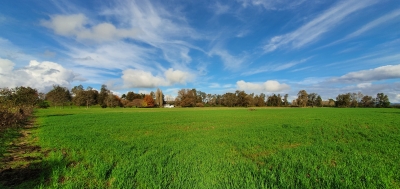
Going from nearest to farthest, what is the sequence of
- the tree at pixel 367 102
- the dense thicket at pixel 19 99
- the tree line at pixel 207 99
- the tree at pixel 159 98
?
the dense thicket at pixel 19 99 < the tree line at pixel 207 99 < the tree at pixel 367 102 < the tree at pixel 159 98

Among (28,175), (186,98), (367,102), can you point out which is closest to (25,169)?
(28,175)

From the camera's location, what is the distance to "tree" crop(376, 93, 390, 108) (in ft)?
416

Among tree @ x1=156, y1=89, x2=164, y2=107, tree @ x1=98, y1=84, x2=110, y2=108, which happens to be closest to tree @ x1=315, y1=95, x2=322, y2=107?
tree @ x1=156, y1=89, x2=164, y2=107

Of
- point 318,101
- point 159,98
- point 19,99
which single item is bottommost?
point 19,99

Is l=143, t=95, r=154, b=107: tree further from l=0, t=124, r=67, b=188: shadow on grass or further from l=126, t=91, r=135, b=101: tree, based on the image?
l=0, t=124, r=67, b=188: shadow on grass

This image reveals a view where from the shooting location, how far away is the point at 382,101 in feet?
424

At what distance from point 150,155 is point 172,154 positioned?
106 centimetres

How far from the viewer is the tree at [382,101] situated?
126688mm

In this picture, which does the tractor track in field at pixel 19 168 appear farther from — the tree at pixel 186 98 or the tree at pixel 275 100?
the tree at pixel 275 100

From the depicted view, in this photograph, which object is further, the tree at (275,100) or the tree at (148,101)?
the tree at (275,100)

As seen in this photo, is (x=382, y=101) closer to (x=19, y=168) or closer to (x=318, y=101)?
(x=318, y=101)

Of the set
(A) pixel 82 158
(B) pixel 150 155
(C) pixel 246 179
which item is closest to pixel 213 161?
(C) pixel 246 179

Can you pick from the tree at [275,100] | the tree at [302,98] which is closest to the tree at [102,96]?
the tree at [275,100]

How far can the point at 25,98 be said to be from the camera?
32125mm
